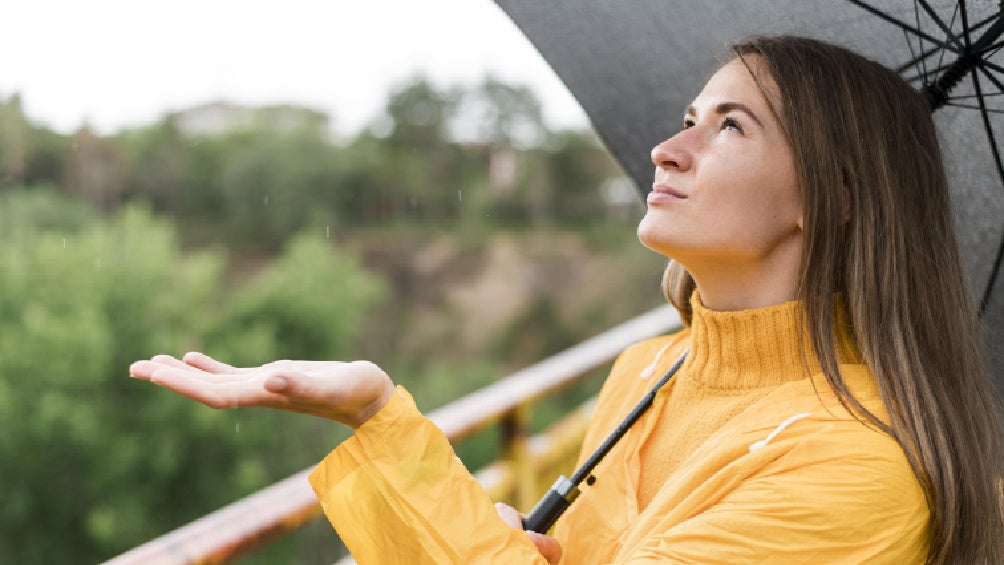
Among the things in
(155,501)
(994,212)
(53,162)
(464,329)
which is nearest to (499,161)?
(464,329)

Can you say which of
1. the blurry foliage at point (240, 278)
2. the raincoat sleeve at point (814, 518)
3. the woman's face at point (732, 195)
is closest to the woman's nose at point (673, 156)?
the woman's face at point (732, 195)

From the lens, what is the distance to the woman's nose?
115 centimetres

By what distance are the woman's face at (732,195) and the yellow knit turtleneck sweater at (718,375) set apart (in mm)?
70

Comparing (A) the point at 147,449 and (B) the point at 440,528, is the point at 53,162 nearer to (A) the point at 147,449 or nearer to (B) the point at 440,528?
(A) the point at 147,449

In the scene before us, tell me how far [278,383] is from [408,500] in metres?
0.23

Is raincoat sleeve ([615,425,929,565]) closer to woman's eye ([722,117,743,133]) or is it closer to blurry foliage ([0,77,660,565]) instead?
woman's eye ([722,117,743,133])

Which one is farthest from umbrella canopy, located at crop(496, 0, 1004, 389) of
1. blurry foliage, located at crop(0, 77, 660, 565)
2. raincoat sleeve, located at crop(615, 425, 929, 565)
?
blurry foliage, located at crop(0, 77, 660, 565)

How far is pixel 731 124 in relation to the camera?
116 centimetres

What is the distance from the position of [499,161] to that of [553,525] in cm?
3226

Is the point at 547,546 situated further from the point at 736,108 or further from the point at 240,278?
the point at 240,278

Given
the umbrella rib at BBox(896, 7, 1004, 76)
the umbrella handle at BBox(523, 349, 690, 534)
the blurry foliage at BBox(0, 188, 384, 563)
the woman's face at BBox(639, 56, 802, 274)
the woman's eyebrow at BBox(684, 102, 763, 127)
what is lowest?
the blurry foliage at BBox(0, 188, 384, 563)

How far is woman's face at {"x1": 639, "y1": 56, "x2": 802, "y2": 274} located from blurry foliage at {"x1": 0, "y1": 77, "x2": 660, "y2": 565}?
20918 mm

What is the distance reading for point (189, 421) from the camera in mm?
22578

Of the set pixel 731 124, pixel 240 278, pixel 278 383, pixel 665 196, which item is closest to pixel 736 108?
pixel 731 124
